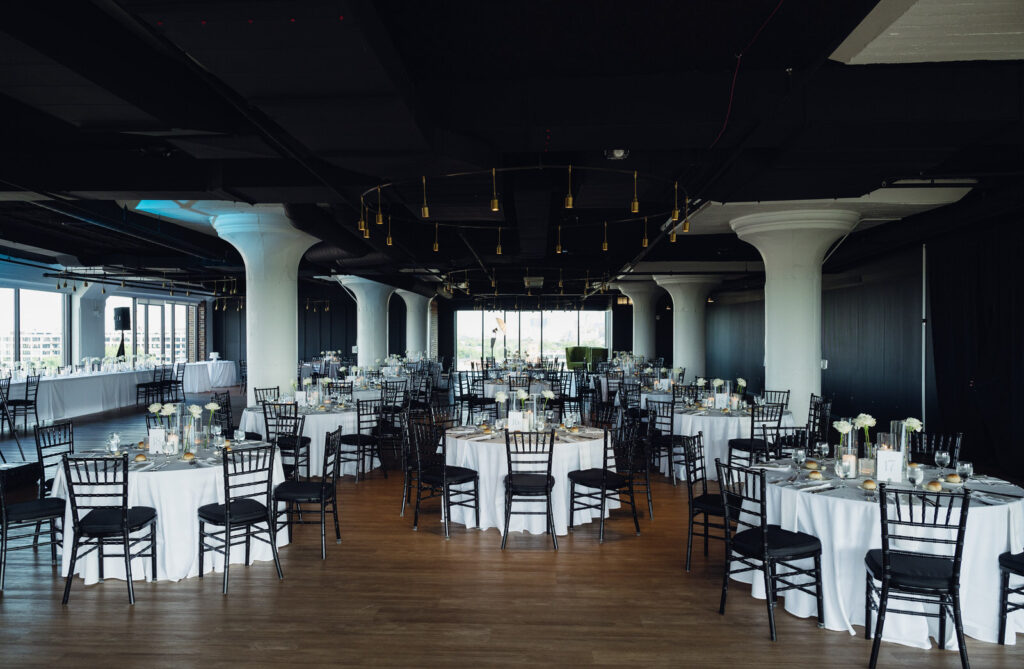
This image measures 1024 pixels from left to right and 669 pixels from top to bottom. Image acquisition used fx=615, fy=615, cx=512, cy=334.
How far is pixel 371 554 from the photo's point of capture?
5.53 metres

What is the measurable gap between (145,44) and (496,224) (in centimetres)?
815

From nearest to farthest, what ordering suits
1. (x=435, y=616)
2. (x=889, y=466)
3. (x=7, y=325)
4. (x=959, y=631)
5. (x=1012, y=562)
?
(x=959, y=631)
(x=1012, y=562)
(x=435, y=616)
(x=889, y=466)
(x=7, y=325)

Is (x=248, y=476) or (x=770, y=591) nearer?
(x=770, y=591)

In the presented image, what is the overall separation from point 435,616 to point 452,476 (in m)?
1.91

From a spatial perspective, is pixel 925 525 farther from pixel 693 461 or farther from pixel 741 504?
pixel 693 461

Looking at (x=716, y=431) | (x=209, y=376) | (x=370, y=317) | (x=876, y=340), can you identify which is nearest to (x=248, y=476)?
(x=716, y=431)

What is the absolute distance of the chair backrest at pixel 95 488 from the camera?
4.52 meters

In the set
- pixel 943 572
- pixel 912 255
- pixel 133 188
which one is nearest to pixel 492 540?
pixel 943 572

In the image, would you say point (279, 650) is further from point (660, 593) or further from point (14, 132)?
point (14, 132)

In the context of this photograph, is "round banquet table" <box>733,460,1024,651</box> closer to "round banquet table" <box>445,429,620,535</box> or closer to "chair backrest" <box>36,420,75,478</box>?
"round banquet table" <box>445,429,620,535</box>

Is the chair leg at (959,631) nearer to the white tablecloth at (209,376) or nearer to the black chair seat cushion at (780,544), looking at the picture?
the black chair seat cushion at (780,544)

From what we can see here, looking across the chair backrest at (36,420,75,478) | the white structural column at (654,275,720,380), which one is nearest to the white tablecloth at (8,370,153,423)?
the chair backrest at (36,420,75,478)

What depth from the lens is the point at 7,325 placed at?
16406 mm

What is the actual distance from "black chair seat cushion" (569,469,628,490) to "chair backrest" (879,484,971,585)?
2294mm
